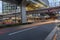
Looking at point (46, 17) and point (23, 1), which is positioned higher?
point (23, 1)

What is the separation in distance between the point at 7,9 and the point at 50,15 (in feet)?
120

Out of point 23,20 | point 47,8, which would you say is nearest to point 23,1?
point 23,20

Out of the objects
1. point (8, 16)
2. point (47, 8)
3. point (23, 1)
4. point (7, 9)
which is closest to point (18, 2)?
point (23, 1)

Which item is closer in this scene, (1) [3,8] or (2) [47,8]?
(2) [47,8]

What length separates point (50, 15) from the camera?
149875 millimetres

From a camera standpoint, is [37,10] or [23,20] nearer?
[23,20]

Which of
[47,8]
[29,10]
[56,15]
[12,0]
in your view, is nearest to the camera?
[12,0]

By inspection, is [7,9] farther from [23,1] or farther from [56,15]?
[23,1]

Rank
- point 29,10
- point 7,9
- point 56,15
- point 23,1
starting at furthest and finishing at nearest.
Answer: point 56,15
point 7,9
point 29,10
point 23,1

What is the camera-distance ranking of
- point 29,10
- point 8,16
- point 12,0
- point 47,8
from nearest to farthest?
point 12,0 → point 29,10 → point 47,8 → point 8,16

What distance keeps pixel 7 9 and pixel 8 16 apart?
78.7 feet

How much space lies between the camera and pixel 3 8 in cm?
13750

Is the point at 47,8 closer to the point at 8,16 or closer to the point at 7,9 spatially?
the point at 8,16

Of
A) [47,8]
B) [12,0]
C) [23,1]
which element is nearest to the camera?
[12,0]
